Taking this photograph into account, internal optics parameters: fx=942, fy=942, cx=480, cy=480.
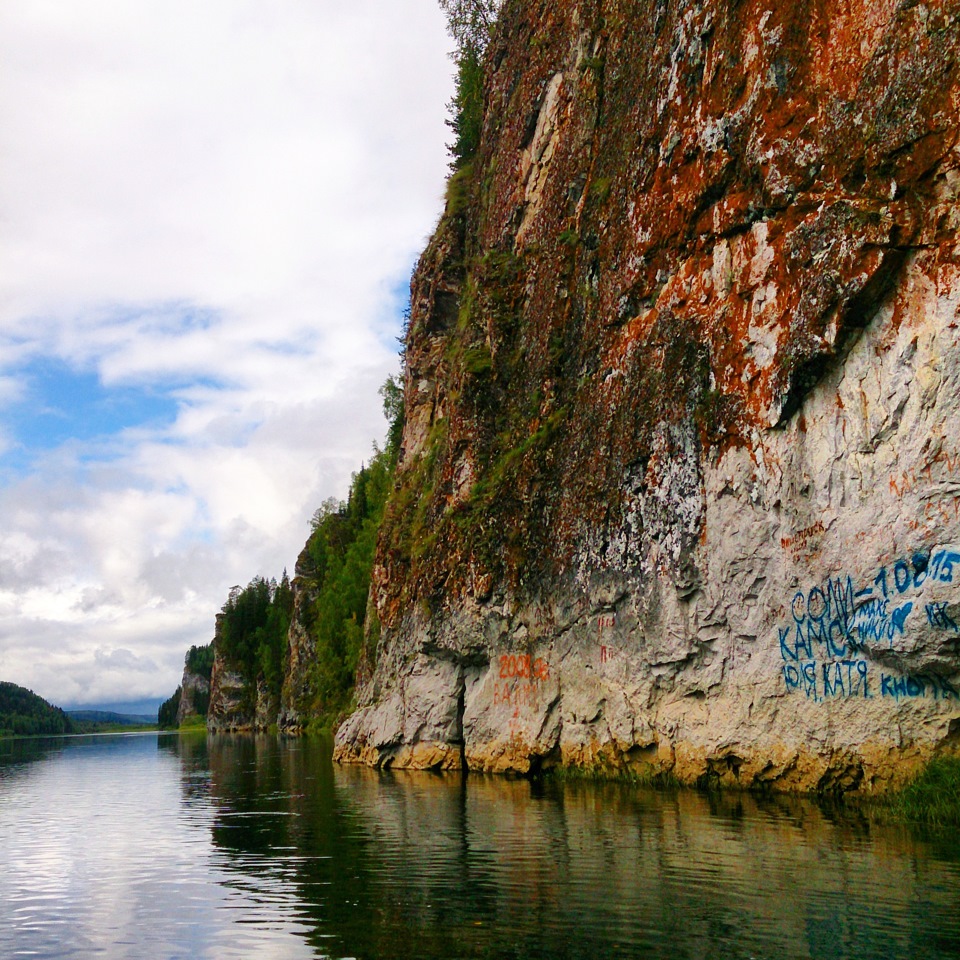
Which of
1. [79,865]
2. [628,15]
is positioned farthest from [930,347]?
[628,15]

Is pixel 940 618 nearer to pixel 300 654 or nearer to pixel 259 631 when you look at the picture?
pixel 300 654

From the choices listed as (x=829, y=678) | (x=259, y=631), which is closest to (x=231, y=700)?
(x=259, y=631)

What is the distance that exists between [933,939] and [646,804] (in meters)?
12.1

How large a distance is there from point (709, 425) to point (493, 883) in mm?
13618

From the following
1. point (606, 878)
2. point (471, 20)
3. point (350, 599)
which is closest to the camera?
point (606, 878)

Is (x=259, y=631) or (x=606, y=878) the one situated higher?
(x=259, y=631)

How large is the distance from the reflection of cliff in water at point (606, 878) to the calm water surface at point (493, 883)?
0.04 metres

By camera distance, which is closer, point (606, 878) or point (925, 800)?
point (606, 878)

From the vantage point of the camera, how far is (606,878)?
1280cm

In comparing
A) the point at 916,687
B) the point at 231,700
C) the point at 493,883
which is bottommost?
the point at 231,700

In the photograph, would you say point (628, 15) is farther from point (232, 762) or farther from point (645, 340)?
point (232, 762)

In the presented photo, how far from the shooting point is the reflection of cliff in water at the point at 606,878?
31.4 ft

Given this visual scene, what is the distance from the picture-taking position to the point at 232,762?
5294 centimetres

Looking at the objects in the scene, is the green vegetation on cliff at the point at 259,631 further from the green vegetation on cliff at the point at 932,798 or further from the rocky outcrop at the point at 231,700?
the green vegetation on cliff at the point at 932,798
